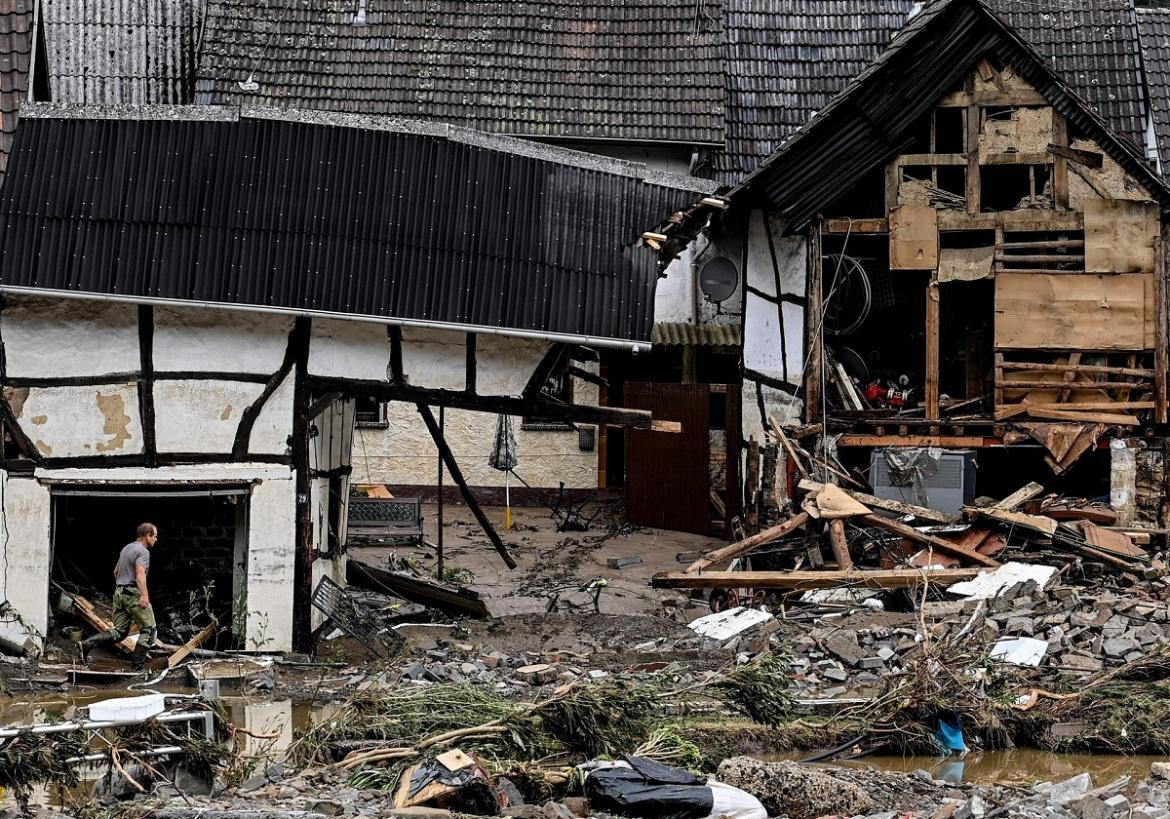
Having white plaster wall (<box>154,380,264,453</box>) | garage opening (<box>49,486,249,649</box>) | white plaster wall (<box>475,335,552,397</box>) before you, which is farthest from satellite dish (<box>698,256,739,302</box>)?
white plaster wall (<box>154,380,264,453</box>)

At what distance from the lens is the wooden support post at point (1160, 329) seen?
70.8ft

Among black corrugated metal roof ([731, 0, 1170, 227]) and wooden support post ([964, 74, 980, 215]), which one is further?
wooden support post ([964, 74, 980, 215])

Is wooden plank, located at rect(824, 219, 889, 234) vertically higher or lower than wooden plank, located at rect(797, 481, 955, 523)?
higher

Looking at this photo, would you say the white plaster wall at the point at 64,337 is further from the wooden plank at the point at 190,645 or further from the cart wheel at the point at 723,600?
the cart wheel at the point at 723,600

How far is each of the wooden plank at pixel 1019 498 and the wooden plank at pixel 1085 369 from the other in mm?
1994

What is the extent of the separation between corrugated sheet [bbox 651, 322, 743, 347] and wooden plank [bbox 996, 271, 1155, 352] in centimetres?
452

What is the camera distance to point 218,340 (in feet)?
54.1

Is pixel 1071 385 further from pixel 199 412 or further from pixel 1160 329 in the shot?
pixel 199 412

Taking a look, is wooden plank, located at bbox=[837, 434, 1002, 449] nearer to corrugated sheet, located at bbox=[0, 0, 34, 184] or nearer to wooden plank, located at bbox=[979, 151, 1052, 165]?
wooden plank, located at bbox=[979, 151, 1052, 165]

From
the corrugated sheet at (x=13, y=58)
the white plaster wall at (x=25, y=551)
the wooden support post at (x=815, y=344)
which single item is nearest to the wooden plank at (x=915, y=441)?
the wooden support post at (x=815, y=344)

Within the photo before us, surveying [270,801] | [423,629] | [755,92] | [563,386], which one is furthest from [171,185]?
[755,92]

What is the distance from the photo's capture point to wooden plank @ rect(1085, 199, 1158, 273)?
2155 cm

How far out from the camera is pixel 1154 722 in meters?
13.5

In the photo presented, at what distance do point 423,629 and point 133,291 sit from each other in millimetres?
4782
